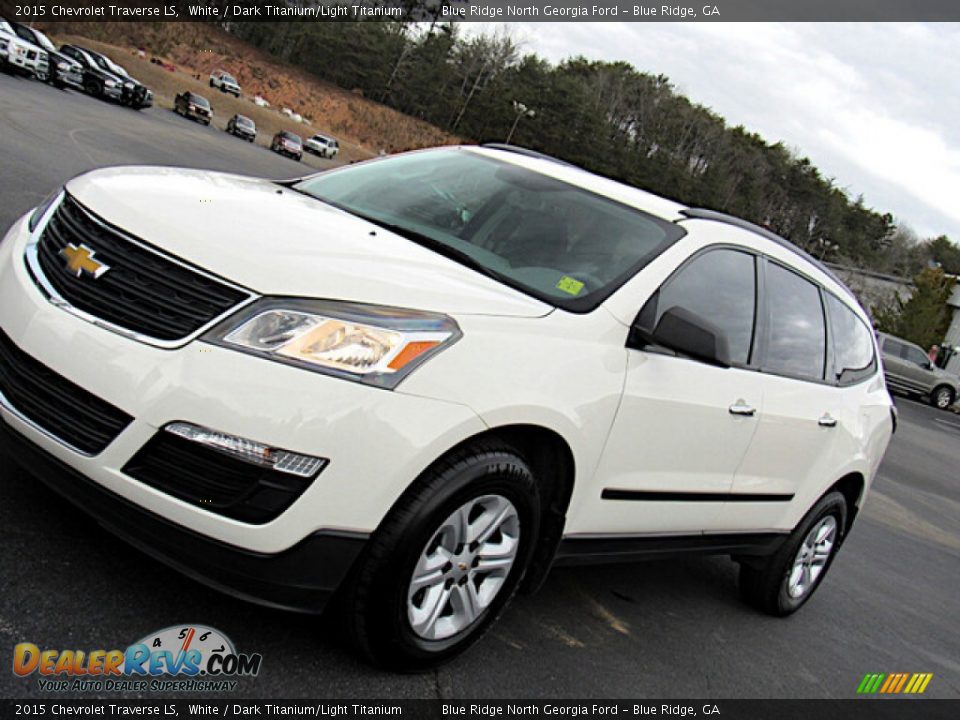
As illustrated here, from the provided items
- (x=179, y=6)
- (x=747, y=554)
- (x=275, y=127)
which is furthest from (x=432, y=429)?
(x=179, y=6)

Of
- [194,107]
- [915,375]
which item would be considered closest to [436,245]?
[915,375]

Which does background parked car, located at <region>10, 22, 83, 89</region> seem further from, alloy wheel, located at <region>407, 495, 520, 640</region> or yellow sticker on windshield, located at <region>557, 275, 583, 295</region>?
alloy wheel, located at <region>407, 495, 520, 640</region>

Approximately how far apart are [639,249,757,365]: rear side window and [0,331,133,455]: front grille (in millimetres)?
2003

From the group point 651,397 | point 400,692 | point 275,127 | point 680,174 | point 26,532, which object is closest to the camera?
point 400,692

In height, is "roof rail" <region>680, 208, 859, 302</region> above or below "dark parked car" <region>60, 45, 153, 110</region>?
above

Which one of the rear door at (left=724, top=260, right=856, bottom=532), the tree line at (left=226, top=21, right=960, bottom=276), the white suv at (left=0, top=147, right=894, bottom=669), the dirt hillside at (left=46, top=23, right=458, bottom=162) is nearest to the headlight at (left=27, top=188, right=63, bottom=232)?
the white suv at (left=0, top=147, right=894, bottom=669)

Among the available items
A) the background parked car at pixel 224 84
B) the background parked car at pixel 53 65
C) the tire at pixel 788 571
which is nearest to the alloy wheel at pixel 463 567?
the tire at pixel 788 571

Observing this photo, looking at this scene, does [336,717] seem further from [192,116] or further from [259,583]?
[192,116]

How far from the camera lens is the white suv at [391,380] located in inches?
105

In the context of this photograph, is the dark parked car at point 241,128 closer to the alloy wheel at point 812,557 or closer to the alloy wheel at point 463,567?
the alloy wheel at point 812,557

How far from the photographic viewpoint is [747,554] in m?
4.71

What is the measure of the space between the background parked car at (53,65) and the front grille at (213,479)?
30996 millimetres

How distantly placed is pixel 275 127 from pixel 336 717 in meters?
66.6

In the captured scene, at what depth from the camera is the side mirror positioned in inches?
134
